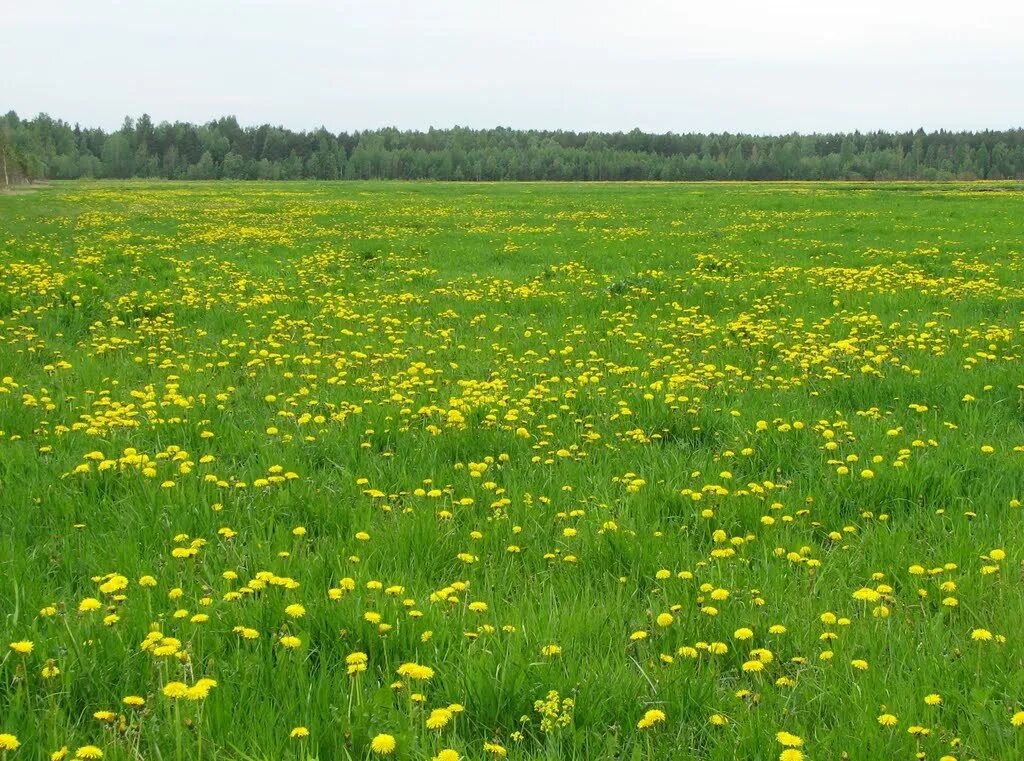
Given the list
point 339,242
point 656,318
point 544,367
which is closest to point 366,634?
point 544,367

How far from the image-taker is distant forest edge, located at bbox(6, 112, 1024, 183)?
407ft

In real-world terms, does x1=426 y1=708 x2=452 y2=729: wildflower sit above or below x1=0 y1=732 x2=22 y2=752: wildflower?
below

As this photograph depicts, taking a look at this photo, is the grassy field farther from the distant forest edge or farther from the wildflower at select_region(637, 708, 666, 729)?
the distant forest edge

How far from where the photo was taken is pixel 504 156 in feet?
445

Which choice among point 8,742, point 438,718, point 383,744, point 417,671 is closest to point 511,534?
point 417,671

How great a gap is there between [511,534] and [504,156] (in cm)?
13637

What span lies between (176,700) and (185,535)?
145 cm

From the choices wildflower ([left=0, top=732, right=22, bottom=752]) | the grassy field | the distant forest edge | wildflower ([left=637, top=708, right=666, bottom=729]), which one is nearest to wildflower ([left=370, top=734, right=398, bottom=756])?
the grassy field

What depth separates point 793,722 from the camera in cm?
259

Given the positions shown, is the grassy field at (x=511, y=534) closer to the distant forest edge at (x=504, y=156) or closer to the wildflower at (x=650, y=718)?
the wildflower at (x=650, y=718)

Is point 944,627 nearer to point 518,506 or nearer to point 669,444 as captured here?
point 518,506

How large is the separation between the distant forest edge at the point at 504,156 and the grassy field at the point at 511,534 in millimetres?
124708

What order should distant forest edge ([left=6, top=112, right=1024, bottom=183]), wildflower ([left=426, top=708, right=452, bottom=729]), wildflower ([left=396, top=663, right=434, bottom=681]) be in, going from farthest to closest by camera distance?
1. distant forest edge ([left=6, top=112, right=1024, bottom=183])
2. wildflower ([left=396, top=663, right=434, bottom=681])
3. wildflower ([left=426, top=708, right=452, bottom=729])

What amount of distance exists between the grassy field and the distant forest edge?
4910 inches
